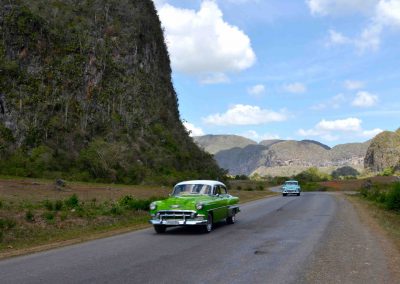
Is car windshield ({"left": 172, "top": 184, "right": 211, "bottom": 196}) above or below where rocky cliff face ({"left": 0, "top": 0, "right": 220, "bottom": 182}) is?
below

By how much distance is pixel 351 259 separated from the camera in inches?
411

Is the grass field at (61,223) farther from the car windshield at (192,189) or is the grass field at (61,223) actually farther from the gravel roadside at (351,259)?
the gravel roadside at (351,259)

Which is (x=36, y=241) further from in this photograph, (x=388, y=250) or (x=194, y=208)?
(x=388, y=250)

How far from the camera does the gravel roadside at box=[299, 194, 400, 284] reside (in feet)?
27.9

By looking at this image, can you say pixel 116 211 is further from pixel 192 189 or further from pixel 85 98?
pixel 85 98

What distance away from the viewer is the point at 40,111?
5688 centimetres

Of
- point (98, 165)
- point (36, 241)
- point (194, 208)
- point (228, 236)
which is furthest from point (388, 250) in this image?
point (98, 165)

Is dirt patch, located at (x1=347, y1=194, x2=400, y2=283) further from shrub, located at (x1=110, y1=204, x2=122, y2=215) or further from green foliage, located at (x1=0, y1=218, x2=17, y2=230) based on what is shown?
green foliage, located at (x1=0, y1=218, x2=17, y2=230)

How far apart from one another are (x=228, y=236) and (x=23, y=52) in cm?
5305

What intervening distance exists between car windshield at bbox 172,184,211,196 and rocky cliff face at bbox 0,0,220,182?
120 ft

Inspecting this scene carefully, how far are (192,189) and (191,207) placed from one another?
189cm

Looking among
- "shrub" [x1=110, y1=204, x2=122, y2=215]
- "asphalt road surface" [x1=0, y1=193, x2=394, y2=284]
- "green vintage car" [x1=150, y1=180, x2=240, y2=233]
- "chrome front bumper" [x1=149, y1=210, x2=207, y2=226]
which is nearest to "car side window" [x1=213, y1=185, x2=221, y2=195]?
"green vintage car" [x1=150, y1=180, x2=240, y2=233]

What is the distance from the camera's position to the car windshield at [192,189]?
16.7 meters

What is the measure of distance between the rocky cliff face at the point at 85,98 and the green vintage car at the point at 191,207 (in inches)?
1456
